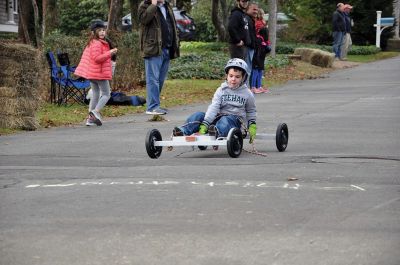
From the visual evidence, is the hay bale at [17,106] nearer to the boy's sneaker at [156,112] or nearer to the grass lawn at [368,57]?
the boy's sneaker at [156,112]

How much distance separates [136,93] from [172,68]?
5701 mm

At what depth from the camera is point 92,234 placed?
6547 mm

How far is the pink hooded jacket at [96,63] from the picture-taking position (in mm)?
15938

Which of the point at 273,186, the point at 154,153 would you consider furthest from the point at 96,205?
the point at 154,153

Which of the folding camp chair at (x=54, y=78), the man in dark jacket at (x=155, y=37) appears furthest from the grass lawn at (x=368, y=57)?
the man in dark jacket at (x=155, y=37)

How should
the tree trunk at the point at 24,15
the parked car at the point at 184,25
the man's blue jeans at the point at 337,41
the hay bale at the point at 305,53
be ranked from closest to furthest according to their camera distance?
the tree trunk at the point at 24,15, the hay bale at the point at 305,53, the man's blue jeans at the point at 337,41, the parked car at the point at 184,25

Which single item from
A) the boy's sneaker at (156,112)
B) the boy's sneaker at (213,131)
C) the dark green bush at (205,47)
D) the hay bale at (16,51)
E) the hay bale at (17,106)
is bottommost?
the dark green bush at (205,47)

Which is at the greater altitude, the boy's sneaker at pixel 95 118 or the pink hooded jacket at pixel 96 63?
the pink hooded jacket at pixel 96 63

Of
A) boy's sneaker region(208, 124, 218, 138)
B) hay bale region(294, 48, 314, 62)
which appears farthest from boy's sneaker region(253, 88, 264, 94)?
boy's sneaker region(208, 124, 218, 138)

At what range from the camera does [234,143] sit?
34.7 ft

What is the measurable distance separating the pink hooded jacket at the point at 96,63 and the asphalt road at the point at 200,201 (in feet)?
7.05

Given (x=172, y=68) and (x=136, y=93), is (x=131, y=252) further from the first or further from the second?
(x=172, y=68)

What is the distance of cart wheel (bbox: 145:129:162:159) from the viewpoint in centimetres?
1070

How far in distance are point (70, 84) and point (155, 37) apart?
3.10 metres
